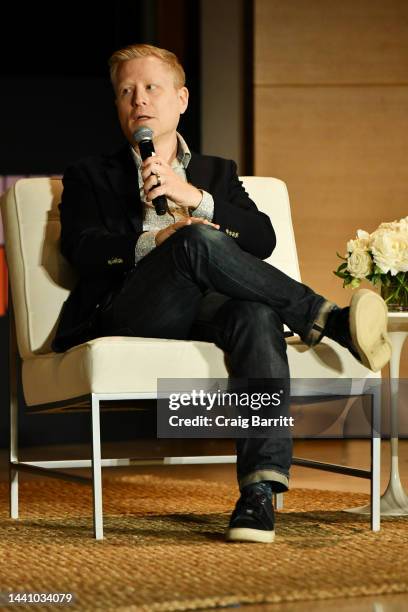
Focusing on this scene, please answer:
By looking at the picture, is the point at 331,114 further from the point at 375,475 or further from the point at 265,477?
the point at 265,477

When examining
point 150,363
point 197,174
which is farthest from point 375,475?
point 197,174

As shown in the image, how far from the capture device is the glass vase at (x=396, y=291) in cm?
286

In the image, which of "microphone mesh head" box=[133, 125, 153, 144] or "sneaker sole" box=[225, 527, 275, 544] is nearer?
"sneaker sole" box=[225, 527, 275, 544]

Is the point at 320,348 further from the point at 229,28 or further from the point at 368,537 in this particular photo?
the point at 229,28

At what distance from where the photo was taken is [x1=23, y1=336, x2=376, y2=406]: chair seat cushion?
2.33 metres

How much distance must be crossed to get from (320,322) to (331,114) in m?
2.83

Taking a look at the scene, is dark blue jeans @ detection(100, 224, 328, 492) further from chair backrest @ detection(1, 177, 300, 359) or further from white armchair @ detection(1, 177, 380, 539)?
chair backrest @ detection(1, 177, 300, 359)

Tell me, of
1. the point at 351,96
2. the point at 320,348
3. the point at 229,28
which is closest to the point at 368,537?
the point at 320,348

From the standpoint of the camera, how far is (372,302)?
90.3 inches

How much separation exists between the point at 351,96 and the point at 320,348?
279cm

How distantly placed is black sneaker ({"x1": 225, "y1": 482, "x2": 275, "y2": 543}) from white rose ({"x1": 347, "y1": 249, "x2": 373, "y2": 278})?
837 millimetres

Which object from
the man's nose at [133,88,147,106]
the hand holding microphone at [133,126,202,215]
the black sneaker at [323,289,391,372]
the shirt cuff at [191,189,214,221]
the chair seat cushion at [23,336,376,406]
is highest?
the man's nose at [133,88,147,106]

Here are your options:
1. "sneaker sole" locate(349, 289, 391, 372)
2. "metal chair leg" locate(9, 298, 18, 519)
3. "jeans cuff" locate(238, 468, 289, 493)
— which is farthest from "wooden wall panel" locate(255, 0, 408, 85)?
"jeans cuff" locate(238, 468, 289, 493)

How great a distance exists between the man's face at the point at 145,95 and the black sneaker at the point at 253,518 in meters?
1.03
